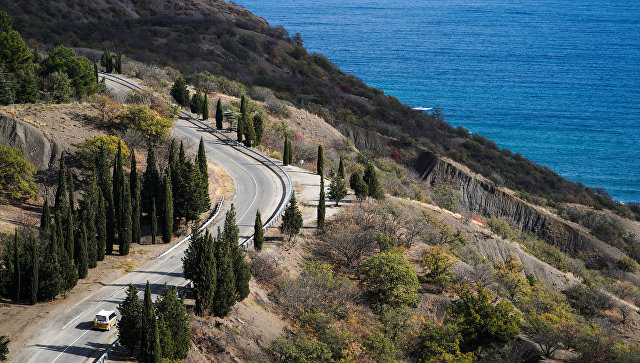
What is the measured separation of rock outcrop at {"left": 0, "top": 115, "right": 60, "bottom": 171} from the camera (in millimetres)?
44156

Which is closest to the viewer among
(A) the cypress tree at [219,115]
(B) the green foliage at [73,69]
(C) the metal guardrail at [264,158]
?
(C) the metal guardrail at [264,158]

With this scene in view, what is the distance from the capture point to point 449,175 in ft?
283

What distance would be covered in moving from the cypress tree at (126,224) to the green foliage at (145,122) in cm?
1376

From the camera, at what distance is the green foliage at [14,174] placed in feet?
131

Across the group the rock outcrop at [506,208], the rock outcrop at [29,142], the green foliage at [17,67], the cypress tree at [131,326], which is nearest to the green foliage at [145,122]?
the rock outcrop at [29,142]

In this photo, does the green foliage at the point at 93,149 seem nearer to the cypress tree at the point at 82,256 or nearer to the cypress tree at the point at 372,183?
the cypress tree at the point at 82,256

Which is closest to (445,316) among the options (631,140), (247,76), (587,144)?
(247,76)

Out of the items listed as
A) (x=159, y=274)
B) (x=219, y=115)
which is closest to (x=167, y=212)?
(x=159, y=274)

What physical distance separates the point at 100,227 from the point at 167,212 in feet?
17.9

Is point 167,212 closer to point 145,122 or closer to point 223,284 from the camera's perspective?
point 223,284

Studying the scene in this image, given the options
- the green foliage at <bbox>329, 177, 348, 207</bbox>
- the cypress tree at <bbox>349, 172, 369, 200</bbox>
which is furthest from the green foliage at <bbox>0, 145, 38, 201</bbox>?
the cypress tree at <bbox>349, 172, 369, 200</bbox>

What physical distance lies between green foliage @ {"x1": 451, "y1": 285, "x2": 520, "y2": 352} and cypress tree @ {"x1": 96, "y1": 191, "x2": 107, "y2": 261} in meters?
23.3

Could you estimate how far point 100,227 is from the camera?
36.3m

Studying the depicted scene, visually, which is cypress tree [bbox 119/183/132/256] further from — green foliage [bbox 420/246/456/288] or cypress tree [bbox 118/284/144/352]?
green foliage [bbox 420/246/456/288]
